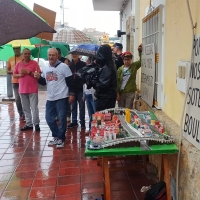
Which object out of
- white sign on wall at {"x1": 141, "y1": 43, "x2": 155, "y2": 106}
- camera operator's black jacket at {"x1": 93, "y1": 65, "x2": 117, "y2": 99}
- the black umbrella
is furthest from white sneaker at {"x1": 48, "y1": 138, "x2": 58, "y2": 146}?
the black umbrella

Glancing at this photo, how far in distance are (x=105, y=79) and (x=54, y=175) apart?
1.55 metres

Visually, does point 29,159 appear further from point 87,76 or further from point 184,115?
point 184,115

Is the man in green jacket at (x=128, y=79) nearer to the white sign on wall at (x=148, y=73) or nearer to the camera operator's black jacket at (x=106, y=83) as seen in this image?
the white sign on wall at (x=148, y=73)

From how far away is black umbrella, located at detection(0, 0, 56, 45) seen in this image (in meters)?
2.41

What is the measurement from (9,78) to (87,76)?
656 centimetres

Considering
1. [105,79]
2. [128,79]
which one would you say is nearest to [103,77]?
[105,79]

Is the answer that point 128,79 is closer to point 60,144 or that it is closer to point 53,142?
point 60,144

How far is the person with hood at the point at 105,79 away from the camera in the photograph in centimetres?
405

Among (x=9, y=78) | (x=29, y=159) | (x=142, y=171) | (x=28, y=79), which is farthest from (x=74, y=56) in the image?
(x=9, y=78)

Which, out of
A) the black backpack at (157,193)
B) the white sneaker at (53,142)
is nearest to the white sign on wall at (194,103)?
the black backpack at (157,193)

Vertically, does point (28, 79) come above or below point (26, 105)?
above

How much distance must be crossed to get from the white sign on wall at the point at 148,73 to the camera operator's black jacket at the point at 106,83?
1.72 ft

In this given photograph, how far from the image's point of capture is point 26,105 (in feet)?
19.5

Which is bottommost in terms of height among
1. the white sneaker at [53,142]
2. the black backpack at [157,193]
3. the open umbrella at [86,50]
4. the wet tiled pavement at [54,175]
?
the wet tiled pavement at [54,175]
